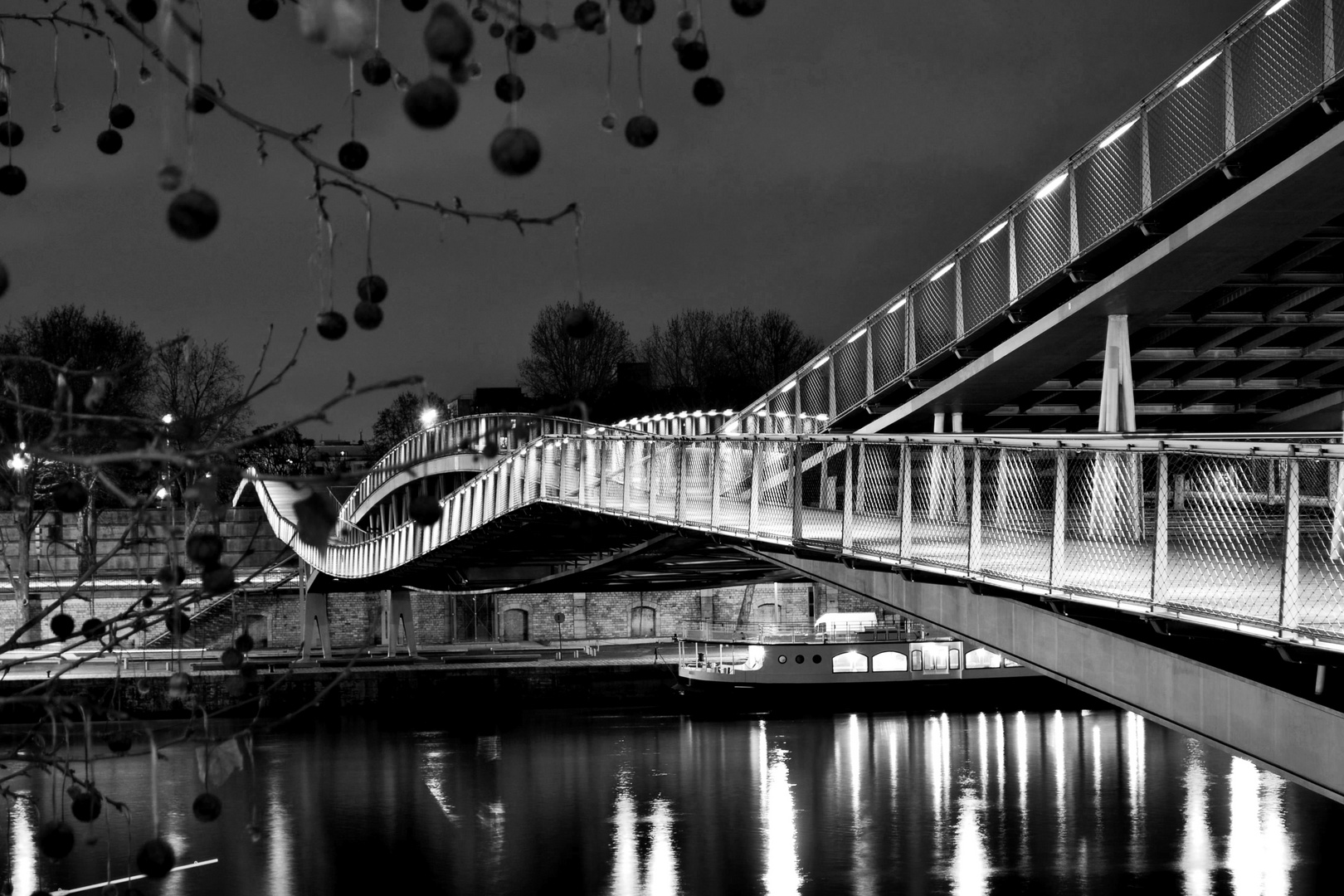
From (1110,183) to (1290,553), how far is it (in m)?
8.88

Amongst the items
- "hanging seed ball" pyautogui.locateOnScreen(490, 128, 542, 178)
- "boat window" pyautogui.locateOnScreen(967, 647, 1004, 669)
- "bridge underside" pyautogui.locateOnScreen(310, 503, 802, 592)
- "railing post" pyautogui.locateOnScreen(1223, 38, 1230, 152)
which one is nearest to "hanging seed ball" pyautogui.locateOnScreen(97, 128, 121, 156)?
"hanging seed ball" pyautogui.locateOnScreen(490, 128, 542, 178)

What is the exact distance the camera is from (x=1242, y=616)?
9.09m

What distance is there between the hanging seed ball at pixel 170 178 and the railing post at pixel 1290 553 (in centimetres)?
756

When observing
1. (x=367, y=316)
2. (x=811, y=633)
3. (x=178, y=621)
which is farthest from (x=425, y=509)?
(x=811, y=633)

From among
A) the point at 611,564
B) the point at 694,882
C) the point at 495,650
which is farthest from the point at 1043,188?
the point at 495,650

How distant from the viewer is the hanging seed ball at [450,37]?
4.58ft

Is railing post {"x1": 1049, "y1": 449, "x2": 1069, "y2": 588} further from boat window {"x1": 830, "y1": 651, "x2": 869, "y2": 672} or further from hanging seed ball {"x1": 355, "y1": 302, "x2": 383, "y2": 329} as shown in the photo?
boat window {"x1": 830, "y1": 651, "x2": 869, "y2": 672}

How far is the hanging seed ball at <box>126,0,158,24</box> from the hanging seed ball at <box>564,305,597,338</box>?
81cm

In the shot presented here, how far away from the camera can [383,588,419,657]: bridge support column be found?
144 feet

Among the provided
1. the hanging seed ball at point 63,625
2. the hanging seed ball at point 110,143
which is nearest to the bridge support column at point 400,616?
the hanging seed ball at point 63,625

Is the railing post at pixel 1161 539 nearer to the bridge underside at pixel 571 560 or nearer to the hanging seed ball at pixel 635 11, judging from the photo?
the hanging seed ball at pixel 635 11

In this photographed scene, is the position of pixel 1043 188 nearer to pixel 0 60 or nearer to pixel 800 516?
pixel 800 516

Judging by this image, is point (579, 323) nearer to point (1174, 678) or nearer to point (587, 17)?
point (587, 17)

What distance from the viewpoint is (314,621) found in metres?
46.6
